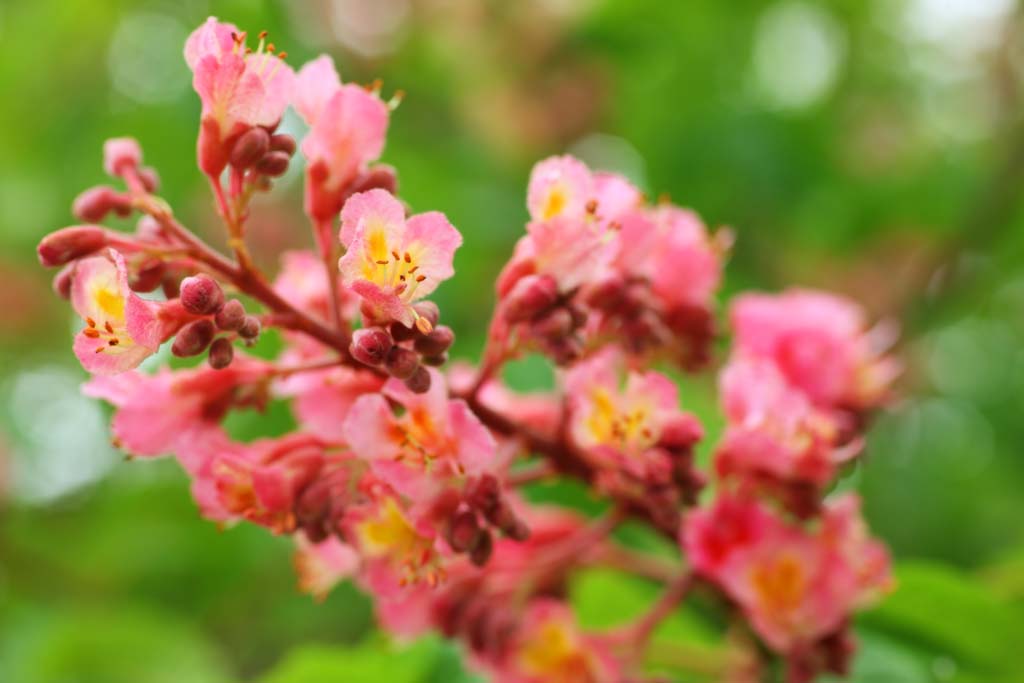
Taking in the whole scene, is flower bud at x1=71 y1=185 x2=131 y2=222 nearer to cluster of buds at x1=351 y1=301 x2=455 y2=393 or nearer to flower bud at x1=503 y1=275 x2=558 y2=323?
cluster of buds at x1=351 y1=301 x2=455 y2=393

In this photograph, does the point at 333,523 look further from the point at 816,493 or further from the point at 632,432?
the point at 816,493

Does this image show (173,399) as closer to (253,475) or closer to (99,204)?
(253,475)

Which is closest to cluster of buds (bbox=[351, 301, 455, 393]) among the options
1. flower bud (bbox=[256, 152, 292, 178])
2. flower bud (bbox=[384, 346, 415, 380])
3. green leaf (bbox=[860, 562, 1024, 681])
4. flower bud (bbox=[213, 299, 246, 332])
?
flower bud (bbox=[384, 346, 415, 380])

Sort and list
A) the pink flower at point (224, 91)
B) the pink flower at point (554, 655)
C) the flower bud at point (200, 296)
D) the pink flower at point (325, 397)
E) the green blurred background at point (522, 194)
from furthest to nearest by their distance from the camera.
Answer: the green blurred background at point (522, 194) → the pink flower at point (554, 655) → the pink flower at point (325, 397) → the pink flower at point (224, 91) → the flower bud at point (200, 296)

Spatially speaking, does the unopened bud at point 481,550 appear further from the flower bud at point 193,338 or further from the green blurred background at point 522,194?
the green blurred background at point 522,194

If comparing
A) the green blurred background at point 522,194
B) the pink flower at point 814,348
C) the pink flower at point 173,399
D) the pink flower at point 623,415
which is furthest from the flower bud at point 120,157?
the green blurred background at point 522,194

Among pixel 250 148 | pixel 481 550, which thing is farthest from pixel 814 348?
pixel 250 148

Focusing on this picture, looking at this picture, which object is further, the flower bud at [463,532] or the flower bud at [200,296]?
the flower bud at [463,532]
